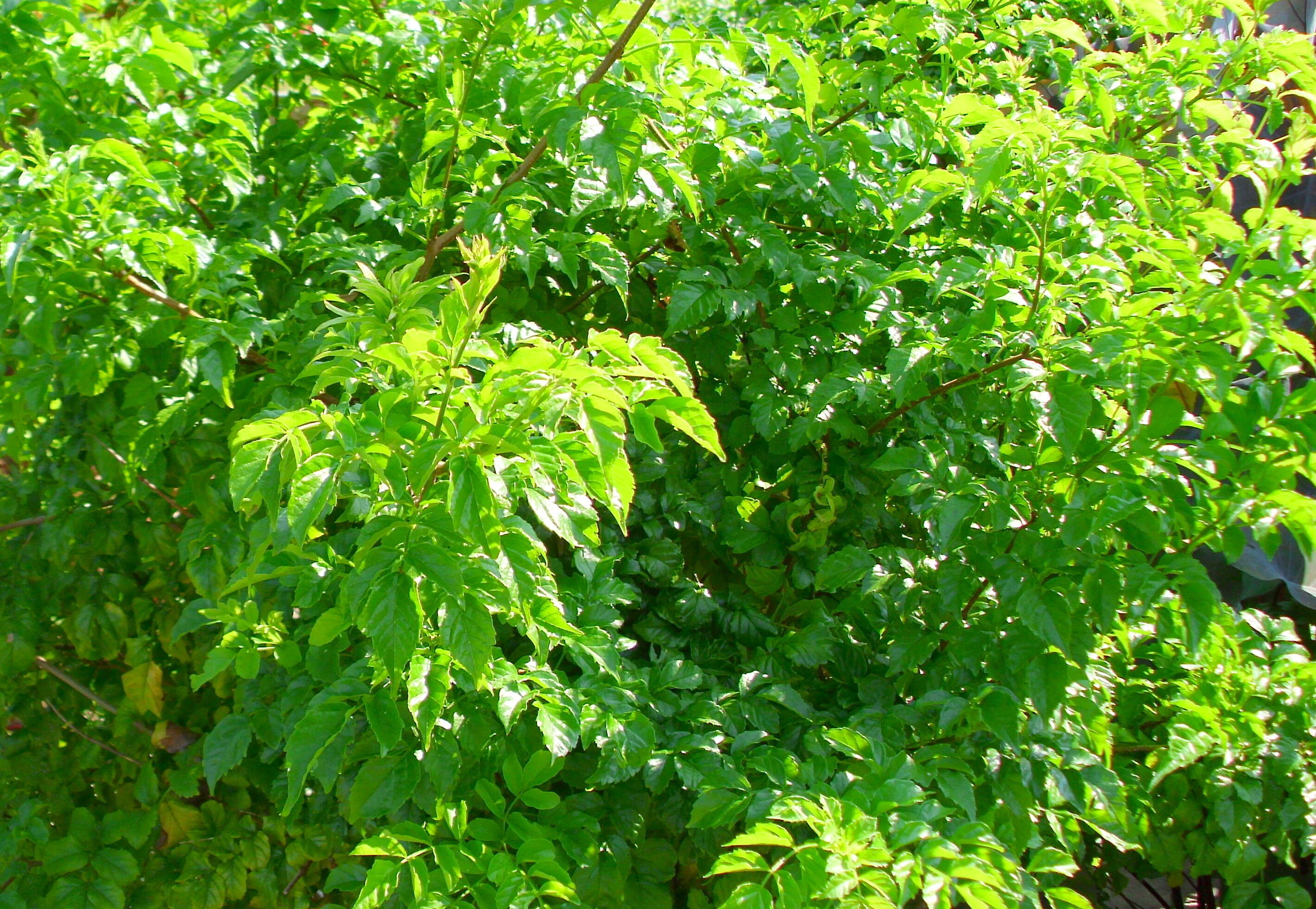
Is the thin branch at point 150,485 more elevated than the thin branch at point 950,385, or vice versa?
the thin branch at point 950,385

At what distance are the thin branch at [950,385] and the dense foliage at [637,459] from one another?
14mm

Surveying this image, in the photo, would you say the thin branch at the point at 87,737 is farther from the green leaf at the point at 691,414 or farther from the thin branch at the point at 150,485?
the green leaf at the point at 691,414

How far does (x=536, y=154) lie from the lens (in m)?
1.78

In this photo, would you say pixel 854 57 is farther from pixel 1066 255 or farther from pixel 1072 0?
pixel 1066 255

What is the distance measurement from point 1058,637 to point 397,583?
0.98 meters

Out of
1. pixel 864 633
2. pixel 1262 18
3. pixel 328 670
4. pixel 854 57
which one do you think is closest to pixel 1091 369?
pixel 864 633

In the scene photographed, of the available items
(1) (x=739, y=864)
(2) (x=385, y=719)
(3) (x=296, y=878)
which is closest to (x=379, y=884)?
(2) (x=385, y=719)

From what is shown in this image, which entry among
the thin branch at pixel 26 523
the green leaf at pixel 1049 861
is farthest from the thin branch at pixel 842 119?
the thin branch at pixel 26 523

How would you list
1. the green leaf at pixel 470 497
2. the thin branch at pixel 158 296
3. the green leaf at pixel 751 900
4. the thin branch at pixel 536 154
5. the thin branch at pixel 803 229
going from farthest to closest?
the thin branch at pixel 803 229 < the thin branch at pixel 158 296 < the thin branch at pixel 536 154 < the green leaf at pixel 751 900 < the green leaf at pixel 470 497

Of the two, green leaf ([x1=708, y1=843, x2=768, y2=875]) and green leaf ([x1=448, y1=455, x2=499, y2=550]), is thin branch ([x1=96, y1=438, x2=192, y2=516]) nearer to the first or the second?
green leaf ([x1=448, y1=455, x2=499, y2=550])

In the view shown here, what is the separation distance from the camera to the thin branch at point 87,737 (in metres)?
2.35

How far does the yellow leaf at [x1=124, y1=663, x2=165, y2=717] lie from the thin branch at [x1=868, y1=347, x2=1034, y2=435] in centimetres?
165

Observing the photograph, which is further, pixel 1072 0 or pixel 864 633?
pixel 1072 0

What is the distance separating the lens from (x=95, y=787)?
2.46m
